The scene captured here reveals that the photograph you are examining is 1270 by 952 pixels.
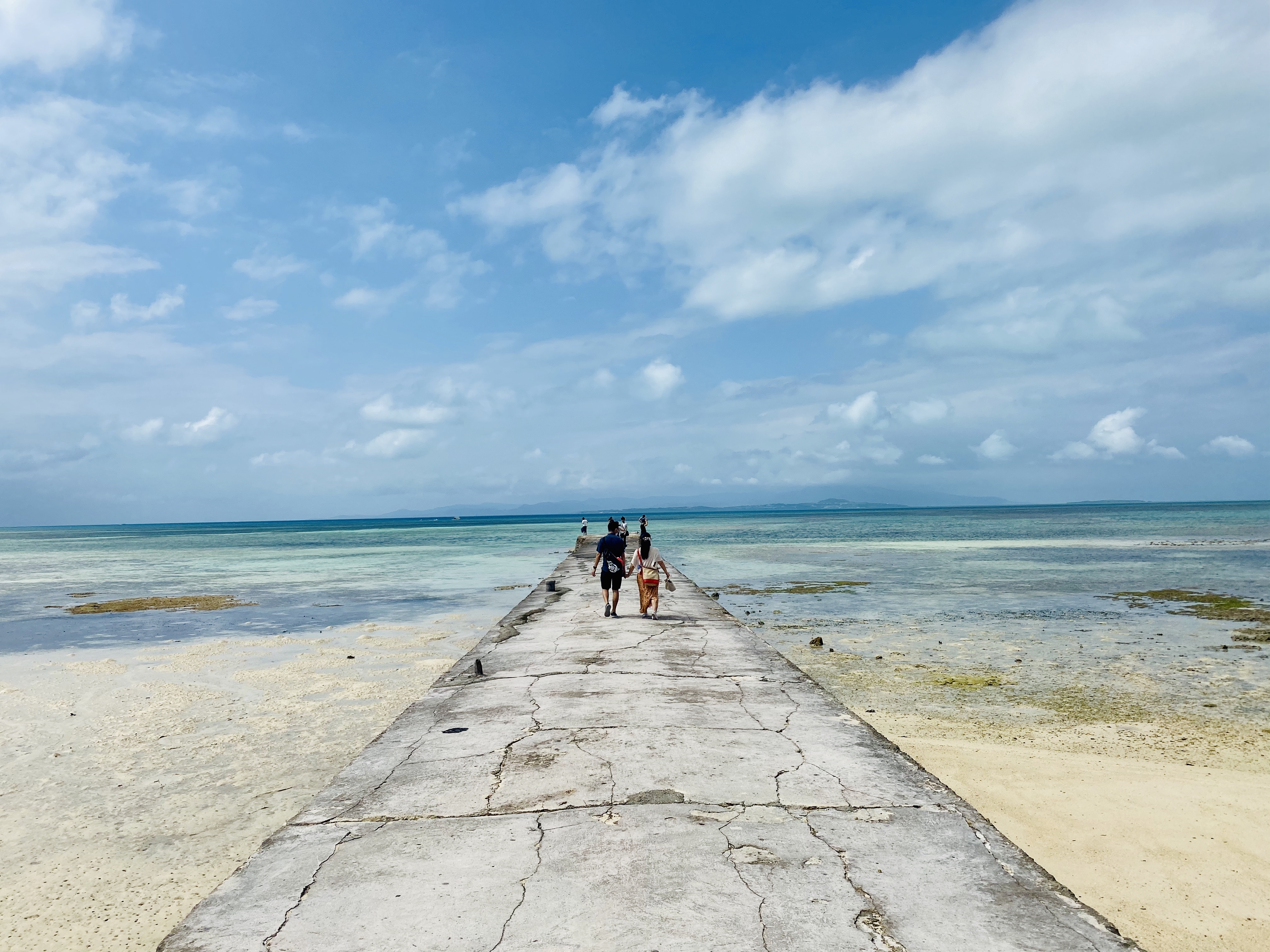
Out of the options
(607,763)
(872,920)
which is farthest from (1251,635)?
(872,920)

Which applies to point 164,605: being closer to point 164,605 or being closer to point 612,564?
point 164,605

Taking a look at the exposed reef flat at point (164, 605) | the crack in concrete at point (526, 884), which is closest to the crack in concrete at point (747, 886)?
the crack in concrete at point (526, 884)

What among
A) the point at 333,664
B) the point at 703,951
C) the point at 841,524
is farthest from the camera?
the point at 841,524

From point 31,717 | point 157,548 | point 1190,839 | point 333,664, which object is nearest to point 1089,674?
point 1190,839

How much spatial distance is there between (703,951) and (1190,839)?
14.9 feet

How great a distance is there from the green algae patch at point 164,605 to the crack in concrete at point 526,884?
19.0 metres

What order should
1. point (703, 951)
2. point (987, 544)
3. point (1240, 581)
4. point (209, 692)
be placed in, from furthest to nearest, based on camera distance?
1. point (987, 544)
2. point (1240, 581)
3. point (209, 692)
4. point (703, 951)

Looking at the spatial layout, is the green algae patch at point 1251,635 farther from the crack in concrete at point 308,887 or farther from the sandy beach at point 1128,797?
the crack in concrete at point 308,887

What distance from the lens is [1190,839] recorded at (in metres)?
5.66

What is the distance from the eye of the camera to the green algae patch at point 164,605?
814 inches

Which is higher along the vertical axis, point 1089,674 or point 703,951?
point 703,951

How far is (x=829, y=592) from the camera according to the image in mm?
22797

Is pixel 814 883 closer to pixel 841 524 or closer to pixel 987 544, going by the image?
pixel 987 544

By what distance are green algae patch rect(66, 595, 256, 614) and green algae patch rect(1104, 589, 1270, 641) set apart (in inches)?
924
